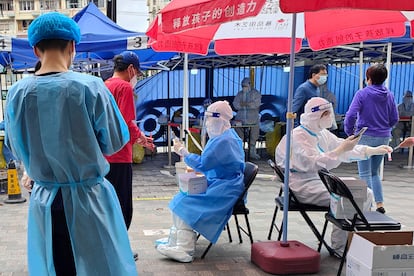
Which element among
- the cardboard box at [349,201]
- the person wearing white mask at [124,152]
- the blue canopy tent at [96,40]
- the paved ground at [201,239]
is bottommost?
the paved ground at [201,239]

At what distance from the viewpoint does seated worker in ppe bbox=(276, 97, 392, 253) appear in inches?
136

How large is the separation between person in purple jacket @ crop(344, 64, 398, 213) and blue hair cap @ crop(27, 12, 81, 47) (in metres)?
3.72

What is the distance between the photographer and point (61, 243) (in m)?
1.96

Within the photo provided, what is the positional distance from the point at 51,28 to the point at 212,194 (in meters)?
1.99

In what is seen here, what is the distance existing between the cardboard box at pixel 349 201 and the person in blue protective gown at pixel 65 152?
176 cm

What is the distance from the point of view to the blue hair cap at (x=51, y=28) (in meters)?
1.82

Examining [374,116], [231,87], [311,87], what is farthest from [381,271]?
[231,87]

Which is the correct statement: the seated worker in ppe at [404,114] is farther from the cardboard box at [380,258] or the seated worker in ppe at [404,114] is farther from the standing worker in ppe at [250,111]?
the cardboard box at [380,258]

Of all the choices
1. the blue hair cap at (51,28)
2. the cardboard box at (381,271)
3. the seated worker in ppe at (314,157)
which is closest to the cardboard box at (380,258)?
the cardboard box at (381,271)

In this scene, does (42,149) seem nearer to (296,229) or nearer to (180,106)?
(296,229)

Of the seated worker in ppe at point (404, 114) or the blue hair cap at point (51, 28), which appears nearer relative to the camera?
the blue hair cap at point (51, 28)

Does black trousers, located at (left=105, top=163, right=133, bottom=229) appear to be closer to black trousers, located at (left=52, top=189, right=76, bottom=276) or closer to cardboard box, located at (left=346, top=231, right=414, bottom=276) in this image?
black trousers, located at (left=52, top=189, right=76, bottom=276)

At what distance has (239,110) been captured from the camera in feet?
31.5

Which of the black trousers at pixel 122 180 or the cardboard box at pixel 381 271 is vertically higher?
the black trousers at pixel 122 180
